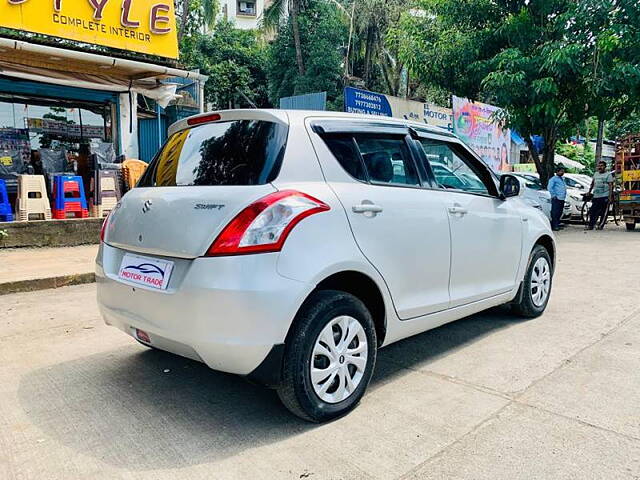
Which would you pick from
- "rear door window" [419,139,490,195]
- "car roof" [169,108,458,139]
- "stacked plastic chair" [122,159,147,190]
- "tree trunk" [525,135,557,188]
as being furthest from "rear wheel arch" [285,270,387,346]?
"tree trunk" [525,135,557,188]

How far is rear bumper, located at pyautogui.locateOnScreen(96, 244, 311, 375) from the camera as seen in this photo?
2.50 m

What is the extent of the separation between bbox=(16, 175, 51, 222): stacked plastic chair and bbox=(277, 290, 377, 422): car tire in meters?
6.82

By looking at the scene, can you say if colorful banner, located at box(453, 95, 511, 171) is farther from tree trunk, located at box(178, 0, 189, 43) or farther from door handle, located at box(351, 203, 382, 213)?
door handle, located at box(351, 203, 382, 213)

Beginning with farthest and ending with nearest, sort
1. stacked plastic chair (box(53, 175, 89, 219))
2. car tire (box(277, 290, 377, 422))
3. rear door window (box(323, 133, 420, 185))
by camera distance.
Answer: stacked plastic chair (box(53, 175, 89, 219))
rear door window (box(323, 133, 420, 185))
car tire (box(277, 290, 377, 422))

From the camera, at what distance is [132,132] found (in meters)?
10.7

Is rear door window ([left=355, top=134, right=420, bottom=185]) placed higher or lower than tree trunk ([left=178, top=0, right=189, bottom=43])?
lower

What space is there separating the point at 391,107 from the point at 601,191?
223 inches

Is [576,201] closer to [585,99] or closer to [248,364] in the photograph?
[585,99]

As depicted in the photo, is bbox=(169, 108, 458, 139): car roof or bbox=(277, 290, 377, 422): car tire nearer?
bbox=(277, 290, 377, 422): car tire

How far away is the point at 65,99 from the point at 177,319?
909 cm

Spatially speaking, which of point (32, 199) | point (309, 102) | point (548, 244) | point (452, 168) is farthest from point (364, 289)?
point (309, 102)

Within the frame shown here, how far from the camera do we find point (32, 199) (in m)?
8.02

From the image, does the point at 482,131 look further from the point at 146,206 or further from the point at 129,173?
the point at 146,206

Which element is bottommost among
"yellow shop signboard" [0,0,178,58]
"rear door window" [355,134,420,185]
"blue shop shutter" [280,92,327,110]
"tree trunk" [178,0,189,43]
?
"rear door window" [355,134,420,185]
